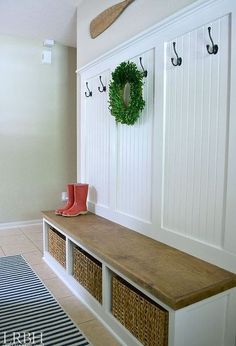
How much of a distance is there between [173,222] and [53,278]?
1.16 meters

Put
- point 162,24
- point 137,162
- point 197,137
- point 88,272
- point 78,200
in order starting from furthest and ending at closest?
point 78,200 < point 137,162 < point 88,272 < point 162,24 < point 197,137

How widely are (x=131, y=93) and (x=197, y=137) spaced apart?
2.02 feet

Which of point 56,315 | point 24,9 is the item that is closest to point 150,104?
point 56,315

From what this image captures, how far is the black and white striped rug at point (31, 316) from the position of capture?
160 cm

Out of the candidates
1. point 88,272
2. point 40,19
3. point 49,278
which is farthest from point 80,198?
point 40,19

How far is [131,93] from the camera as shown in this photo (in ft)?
6.56

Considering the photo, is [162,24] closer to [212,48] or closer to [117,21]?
[212,48]

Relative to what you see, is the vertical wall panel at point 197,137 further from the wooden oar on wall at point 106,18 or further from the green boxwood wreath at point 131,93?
the wooden oar on wall at point 106,18

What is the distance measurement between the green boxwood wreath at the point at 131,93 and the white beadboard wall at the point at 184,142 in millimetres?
59

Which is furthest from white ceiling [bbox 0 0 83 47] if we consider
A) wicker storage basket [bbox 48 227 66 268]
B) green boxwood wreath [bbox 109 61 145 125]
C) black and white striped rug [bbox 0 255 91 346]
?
black and white striped rug [bbox 0 255 91 346]

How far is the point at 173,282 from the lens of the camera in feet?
4.37

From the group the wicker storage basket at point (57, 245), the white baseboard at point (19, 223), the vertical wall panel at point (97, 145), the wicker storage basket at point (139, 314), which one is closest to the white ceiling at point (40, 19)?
the vertical wall panel at point (97, 145)

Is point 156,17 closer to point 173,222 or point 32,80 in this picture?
point 173,222

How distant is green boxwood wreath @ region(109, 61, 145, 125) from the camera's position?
199cm
